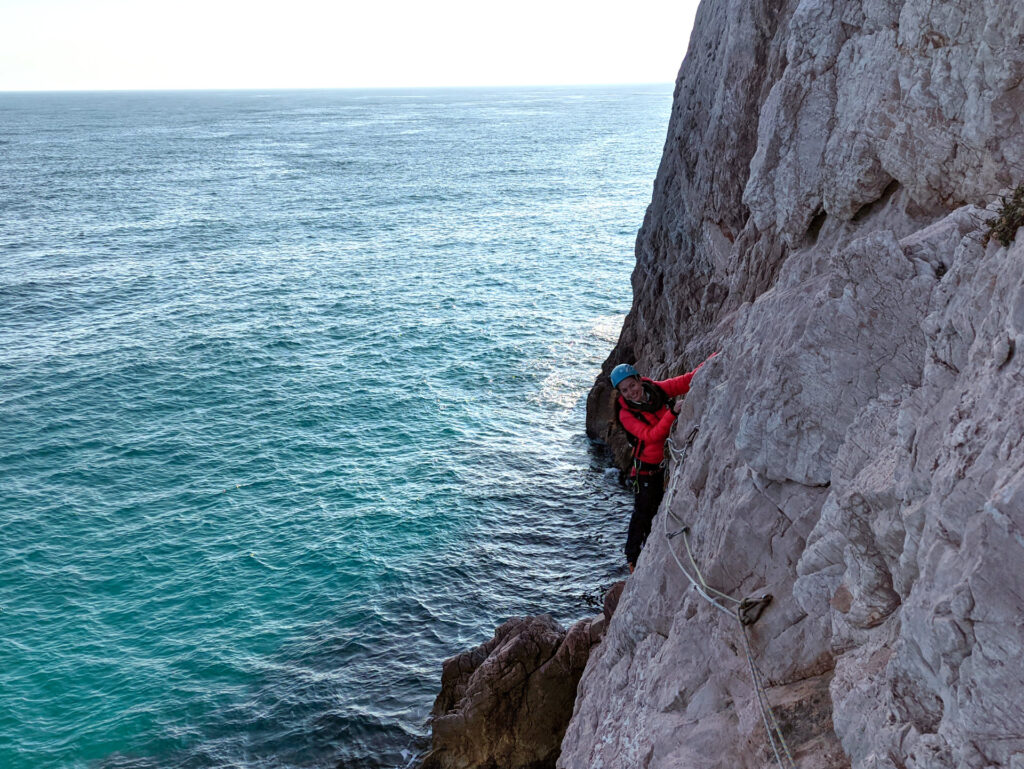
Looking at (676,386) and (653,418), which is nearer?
(653,418)

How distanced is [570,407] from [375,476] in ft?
35.2

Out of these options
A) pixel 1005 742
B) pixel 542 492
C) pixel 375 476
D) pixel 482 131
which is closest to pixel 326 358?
pixel 375 476

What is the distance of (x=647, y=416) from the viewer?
15.1 m

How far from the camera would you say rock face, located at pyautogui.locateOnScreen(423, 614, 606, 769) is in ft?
63.2

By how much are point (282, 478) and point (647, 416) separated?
893 inches

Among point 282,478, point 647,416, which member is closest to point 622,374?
point 647,416

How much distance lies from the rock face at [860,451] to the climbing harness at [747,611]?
0.12 m

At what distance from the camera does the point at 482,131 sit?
595 ft

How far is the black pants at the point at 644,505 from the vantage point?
16578 millimetres

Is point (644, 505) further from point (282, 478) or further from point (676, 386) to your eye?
point (282, 478)

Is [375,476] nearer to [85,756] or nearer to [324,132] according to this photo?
[85,756]

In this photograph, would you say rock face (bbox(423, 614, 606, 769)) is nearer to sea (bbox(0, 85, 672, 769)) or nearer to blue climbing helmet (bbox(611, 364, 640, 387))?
sea (bbox(0, 85, 672, 769))

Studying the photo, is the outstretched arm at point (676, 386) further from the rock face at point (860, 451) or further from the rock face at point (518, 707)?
the rock face at point (518, 707)

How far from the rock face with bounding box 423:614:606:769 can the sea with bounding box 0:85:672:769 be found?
83.7 inches
